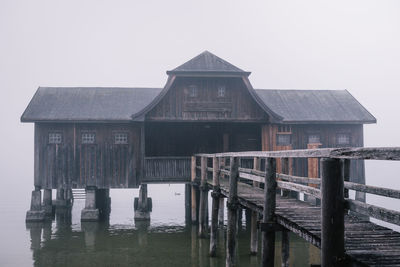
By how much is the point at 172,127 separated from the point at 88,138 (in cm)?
465

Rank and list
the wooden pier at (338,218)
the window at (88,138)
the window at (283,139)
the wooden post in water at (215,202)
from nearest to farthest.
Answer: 1. the wooden pier at (338,218)
2. the wooden post in water at (215,202)
3. the window at (88,138)
4. the window at (283,139)

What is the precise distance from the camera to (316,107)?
22516 millimetres

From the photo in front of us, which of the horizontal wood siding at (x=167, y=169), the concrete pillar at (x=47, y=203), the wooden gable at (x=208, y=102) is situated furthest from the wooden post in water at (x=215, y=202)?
the concrete pillar at (x=47, y=203)

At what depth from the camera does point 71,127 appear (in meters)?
20.4

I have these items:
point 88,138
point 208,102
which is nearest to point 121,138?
point 88,138

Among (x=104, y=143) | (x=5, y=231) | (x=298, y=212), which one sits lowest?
(x=5, y=231)

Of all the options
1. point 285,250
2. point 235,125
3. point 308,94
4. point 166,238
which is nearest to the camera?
point 285,250

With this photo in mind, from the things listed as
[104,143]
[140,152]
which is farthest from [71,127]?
[140,152]

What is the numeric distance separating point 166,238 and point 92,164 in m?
5.87

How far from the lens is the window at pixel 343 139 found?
21.7m

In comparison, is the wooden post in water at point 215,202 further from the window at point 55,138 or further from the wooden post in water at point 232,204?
the window at point 55,138

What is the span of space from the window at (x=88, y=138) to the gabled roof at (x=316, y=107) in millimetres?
9026

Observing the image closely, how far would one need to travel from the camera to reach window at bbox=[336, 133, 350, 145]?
21.7 meters

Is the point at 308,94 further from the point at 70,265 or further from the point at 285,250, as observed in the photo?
the point at 70,265
